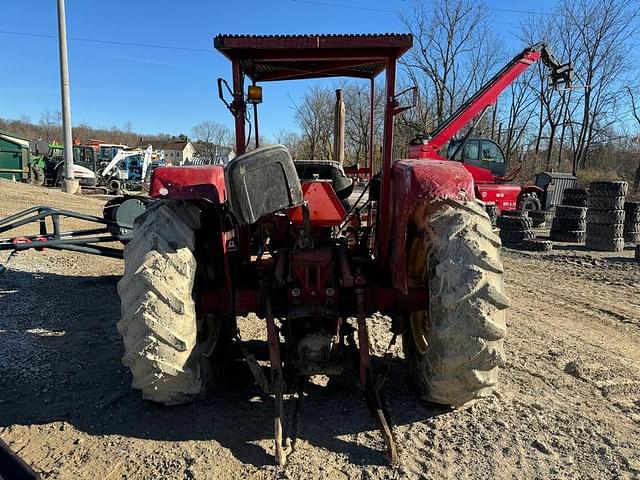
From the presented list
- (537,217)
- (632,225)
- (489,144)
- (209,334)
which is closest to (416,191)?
(209,334)

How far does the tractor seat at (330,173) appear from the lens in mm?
4516

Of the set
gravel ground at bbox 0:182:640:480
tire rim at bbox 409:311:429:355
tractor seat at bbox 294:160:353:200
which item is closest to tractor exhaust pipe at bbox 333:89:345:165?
tractor seat at bbox 294:160:353:200

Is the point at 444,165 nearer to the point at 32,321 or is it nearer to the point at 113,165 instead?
the point at 32,321

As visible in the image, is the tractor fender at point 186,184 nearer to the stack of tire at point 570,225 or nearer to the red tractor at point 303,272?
the red tractor at point 303,272

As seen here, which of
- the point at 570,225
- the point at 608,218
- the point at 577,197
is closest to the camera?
the point at 608,218

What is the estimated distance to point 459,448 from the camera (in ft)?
9.29

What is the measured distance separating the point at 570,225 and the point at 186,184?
35.6ft

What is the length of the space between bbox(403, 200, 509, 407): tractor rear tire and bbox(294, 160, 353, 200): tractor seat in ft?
5.21

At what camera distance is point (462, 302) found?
8.80ft

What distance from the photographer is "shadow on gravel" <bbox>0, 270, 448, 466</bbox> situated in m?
2.95

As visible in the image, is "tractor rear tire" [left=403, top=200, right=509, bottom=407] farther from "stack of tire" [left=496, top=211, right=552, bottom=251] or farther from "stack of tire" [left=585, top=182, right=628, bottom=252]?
"stack of tire" [left=585, top=182, right=628, bottom=252]

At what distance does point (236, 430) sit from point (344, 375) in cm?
103

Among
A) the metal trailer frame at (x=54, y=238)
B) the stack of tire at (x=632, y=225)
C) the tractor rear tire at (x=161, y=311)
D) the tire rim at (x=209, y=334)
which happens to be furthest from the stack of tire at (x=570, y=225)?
the tractor rear tire at (x=161, y=311)

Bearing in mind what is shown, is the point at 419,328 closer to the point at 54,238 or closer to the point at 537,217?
the point at 54,238
